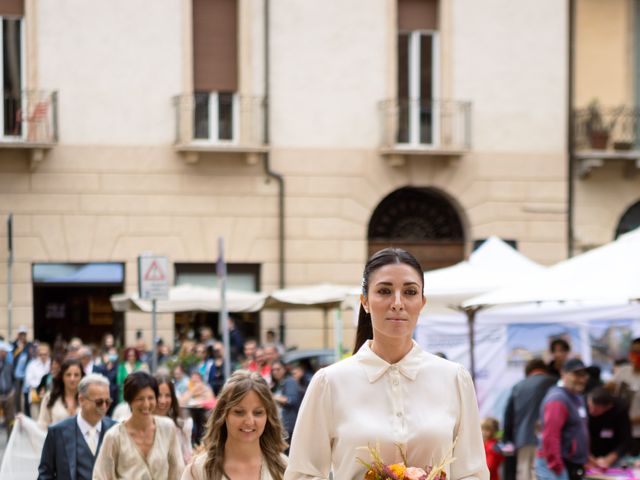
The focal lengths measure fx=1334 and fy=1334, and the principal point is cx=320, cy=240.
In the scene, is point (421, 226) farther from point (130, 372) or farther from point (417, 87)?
point (130, 372)

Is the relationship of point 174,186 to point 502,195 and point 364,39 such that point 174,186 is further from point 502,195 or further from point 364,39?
point 502,195

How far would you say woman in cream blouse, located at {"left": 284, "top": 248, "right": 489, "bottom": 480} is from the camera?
13.4 ft

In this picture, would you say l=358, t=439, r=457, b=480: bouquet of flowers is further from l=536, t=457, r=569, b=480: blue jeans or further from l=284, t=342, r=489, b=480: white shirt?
l=536, t=457, r=569, b=480: blue jeans

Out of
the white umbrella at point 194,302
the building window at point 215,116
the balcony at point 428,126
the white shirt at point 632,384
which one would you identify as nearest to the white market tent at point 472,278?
the white shirt at point 632,384

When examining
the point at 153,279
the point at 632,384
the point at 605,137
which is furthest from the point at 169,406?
the point at 605,137

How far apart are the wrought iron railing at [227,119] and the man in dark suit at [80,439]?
18.9 metres

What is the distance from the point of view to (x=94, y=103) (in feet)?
87.7

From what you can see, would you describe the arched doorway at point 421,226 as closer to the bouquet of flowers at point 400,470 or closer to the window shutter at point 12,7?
the window shutter at point 12,7

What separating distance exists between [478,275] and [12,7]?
1329 centimetres

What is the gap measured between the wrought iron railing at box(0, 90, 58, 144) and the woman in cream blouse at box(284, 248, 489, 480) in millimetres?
22648

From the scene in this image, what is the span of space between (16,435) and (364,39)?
63.4 ft

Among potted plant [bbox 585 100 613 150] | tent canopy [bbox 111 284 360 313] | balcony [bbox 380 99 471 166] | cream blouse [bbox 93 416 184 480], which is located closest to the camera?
cream blouse [bbox 93 416 184 480]

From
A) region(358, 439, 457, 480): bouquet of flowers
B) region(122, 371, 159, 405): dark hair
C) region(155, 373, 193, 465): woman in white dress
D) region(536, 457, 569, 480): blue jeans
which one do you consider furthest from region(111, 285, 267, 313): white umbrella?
region(358, 439, 457, 480): bouquet of flowers

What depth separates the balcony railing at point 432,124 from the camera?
28.0 m
